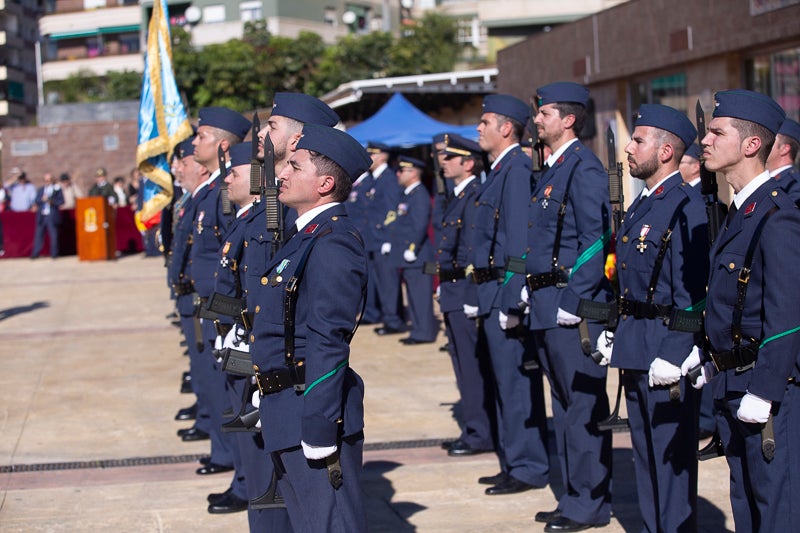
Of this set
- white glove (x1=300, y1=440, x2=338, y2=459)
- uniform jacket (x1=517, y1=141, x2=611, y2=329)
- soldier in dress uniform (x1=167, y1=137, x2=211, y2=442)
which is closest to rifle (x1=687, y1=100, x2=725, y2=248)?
uniform jacket (x1=517, y1=141, x2=611, y2=329)

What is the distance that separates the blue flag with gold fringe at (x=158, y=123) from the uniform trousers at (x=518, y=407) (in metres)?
4.30

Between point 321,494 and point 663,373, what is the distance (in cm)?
165

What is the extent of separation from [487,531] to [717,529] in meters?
1.18

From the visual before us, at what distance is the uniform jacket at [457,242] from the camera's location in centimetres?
806

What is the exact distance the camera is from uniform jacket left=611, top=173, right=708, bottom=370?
16.7 feet

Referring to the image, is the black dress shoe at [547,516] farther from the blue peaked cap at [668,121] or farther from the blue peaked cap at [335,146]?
the blue peaked cap at [335,146]

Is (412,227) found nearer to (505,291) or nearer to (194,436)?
(194,436)

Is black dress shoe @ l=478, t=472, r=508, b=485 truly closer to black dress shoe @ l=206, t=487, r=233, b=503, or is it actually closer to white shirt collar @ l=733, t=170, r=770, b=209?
black dress shoe @ l=206, t=487, r=233, b=503

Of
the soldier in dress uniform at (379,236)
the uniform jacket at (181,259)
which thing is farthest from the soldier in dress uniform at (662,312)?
the soldier in dress uniform at (379,236)

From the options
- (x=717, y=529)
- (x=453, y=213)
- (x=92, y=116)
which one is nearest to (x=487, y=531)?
(x=717, y=529)

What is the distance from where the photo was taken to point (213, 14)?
67.6m

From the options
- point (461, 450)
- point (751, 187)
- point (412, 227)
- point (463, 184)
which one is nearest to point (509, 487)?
point (461, 450)

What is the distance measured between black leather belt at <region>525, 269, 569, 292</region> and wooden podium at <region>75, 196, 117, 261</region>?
65.1 feet

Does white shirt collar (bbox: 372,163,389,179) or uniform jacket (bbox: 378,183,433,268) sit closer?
uniform jacket (bbox: 378,183,433,268)
